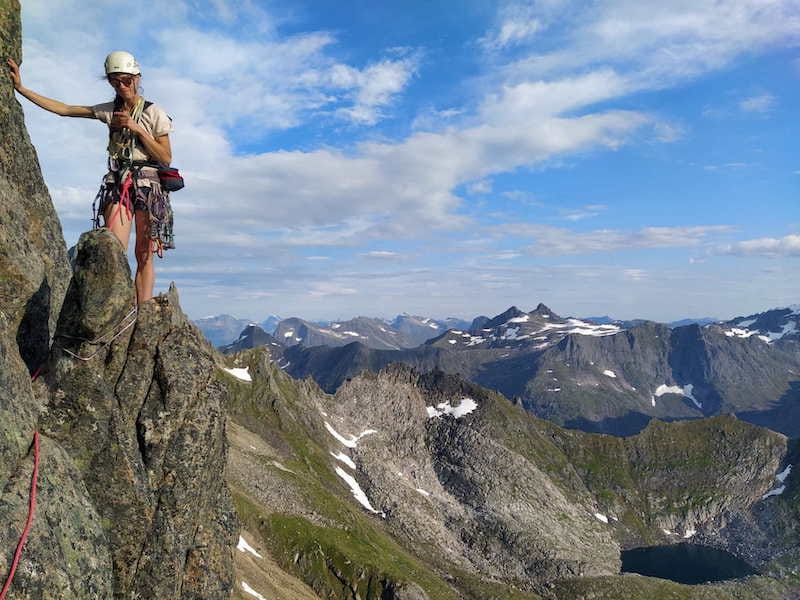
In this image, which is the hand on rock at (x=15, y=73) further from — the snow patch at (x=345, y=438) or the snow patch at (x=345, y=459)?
the snow patch at (x=345, y=438)

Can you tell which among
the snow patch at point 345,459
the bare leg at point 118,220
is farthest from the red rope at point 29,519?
the snow patch at point 345,459

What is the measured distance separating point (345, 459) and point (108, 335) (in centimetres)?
14642

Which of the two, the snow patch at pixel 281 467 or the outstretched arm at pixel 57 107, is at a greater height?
the outstretched arm at pixel 57 107

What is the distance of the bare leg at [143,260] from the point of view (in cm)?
1606

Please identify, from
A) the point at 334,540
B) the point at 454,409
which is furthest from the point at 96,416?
the point at 454,409

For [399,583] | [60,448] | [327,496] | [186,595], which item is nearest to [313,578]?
[399,583]

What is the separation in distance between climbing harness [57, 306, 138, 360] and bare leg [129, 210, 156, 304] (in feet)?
2.24

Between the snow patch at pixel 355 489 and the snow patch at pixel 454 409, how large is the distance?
48039 millimetres

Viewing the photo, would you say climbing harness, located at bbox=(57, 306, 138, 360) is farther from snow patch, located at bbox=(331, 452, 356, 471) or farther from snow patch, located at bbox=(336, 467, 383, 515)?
snow patch, located at bbox=(331, 452, 356, 471)

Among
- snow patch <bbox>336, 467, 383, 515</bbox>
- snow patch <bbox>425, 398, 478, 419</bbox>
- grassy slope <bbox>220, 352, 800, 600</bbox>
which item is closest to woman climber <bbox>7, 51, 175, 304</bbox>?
grassy slope <bbox>220, 352, 800, 600</bbox>

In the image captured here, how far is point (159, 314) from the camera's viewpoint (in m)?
16.8

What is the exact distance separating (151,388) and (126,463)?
256cm

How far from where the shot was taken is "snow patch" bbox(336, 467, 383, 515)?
138 meters

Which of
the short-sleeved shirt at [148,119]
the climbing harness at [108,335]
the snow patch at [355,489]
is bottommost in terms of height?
the snow patch at [355,489]
